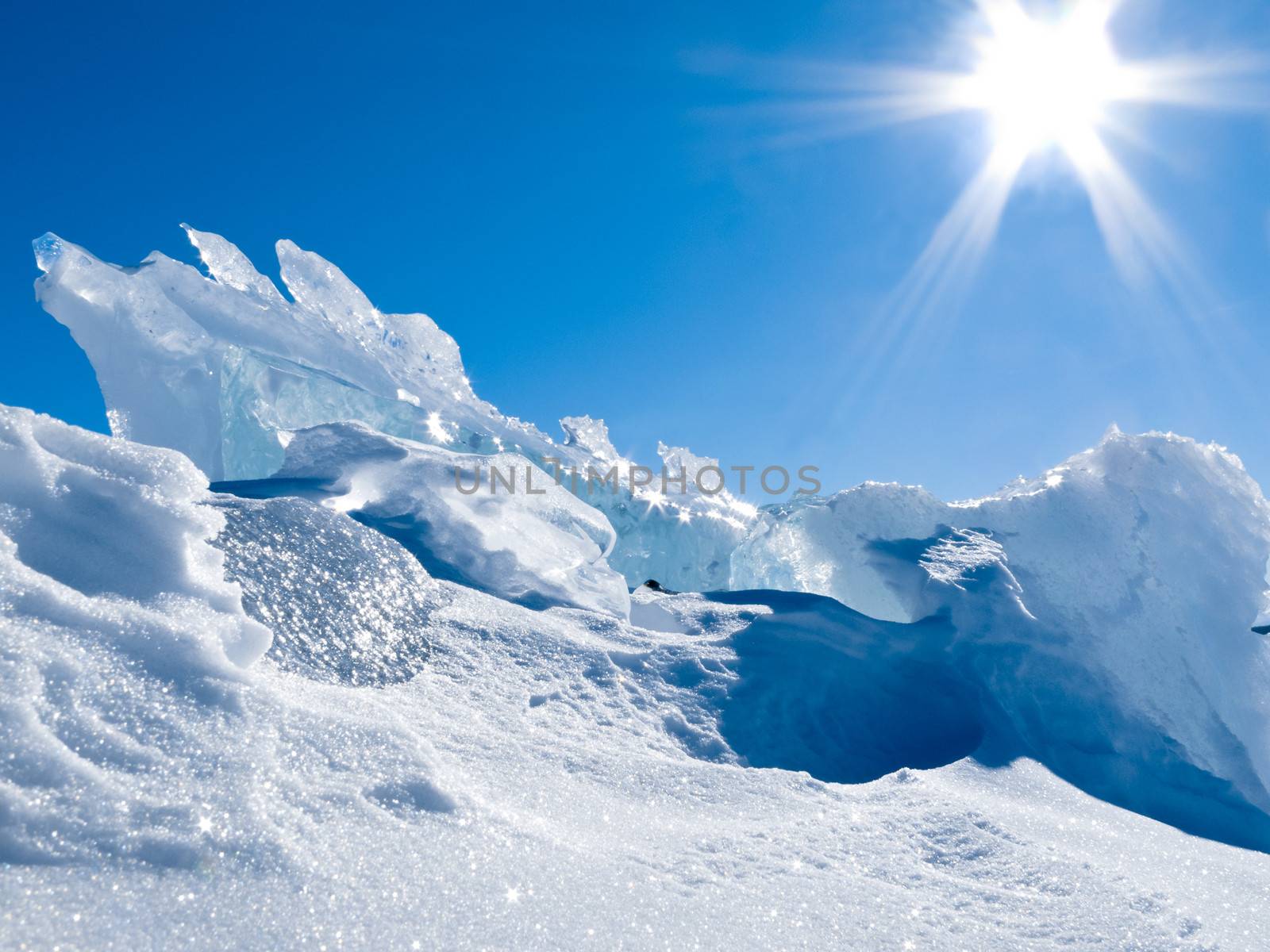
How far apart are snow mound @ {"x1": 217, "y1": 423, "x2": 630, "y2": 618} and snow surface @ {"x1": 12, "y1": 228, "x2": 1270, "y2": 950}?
0.15ft

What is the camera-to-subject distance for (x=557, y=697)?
175 inches

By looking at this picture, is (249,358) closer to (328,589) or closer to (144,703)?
(328,589)

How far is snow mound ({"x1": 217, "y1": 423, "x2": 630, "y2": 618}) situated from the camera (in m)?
6.68

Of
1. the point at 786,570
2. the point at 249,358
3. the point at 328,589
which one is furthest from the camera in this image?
the point at 249,358

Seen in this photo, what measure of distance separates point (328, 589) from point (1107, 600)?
6.64 metres

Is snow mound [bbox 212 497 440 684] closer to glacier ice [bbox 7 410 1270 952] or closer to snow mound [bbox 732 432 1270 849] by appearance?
glacier ice [bbox 7 410 1270 952]

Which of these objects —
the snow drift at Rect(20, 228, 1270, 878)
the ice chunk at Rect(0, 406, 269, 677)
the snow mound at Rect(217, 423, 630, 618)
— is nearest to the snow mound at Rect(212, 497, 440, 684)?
the snow drift at Rect(20, 228, 1270, 878)

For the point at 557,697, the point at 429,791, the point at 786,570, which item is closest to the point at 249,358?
the point at 786,570

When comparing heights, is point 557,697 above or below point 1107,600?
below

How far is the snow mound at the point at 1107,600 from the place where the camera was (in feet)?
19.1

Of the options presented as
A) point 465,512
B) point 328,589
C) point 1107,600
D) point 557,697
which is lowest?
point 557,697

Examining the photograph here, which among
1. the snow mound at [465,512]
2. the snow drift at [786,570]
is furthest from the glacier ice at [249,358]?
the snow mound at [465,512]

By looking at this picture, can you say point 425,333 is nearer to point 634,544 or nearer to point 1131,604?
point 634,544

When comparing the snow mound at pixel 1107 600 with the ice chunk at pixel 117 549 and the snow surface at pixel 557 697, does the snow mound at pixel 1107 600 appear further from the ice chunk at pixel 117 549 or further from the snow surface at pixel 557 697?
the ice chunk at pixel 117 549
